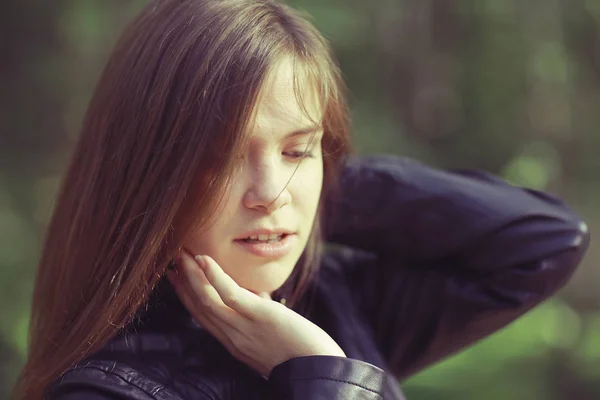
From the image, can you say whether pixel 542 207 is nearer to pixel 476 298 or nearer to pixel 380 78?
pixel 476 298

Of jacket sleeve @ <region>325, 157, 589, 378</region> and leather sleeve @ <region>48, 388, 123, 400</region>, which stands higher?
jacket sleeve @ <region>325, 157, 589, 378</region>

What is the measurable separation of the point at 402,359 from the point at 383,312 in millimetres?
113

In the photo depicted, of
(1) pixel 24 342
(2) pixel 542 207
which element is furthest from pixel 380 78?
(2) pixel 542 207

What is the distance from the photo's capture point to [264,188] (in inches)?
53.4

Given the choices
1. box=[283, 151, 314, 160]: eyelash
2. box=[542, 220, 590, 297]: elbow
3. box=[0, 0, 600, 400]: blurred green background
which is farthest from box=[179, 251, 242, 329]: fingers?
box=[0, 0, 600, 400]: blurred green background

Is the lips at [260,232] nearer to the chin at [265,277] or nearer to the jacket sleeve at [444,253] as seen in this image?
the chin at [265,277]

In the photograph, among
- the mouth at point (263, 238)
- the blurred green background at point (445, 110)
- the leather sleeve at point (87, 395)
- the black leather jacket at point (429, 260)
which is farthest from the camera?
the blurred green background at point (445, 110)

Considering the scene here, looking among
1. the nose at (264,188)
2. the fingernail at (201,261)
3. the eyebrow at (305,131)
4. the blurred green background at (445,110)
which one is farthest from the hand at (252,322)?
the blurred green background at (445,110)

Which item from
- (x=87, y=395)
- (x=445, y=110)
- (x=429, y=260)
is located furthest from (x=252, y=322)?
(x=445, y=110)

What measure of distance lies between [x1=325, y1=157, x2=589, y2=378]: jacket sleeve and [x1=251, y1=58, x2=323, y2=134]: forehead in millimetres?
470

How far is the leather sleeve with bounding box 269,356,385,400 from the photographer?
1.32 metres

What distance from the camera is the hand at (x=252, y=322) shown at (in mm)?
1387

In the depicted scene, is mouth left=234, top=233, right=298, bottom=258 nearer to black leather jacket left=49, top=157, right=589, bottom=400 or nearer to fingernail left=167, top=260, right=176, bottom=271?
fingernail left=167, top=260, right=176, bottom=271

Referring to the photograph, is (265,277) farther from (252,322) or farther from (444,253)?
(444,253)
